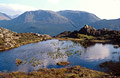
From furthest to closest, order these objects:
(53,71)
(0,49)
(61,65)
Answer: (0,49)
(61,65)
(53,71)

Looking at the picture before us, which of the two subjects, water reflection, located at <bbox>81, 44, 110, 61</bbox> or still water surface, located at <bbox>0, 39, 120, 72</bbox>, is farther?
water reflection, located at <bbox>81, 44, 110, 61</bbox>

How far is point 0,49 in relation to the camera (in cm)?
9950

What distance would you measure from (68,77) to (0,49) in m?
75.5

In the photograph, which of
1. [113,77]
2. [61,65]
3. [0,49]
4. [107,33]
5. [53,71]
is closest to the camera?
[113,77]

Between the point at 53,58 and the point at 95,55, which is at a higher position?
the point at 95,55

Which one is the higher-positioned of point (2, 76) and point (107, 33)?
point (107, 33)

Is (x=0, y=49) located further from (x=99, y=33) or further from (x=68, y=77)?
(x=99, y=33)

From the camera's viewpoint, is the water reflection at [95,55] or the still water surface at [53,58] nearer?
the still water surface at [53,58]

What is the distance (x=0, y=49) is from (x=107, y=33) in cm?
14974

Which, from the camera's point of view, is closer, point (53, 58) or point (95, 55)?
point (53, 58)

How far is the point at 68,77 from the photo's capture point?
41844mm

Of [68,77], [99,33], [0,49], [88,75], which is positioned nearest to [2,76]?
[68,77]

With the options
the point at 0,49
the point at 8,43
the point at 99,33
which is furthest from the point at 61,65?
the point at 99,33

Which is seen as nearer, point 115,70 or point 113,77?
point 113,77
